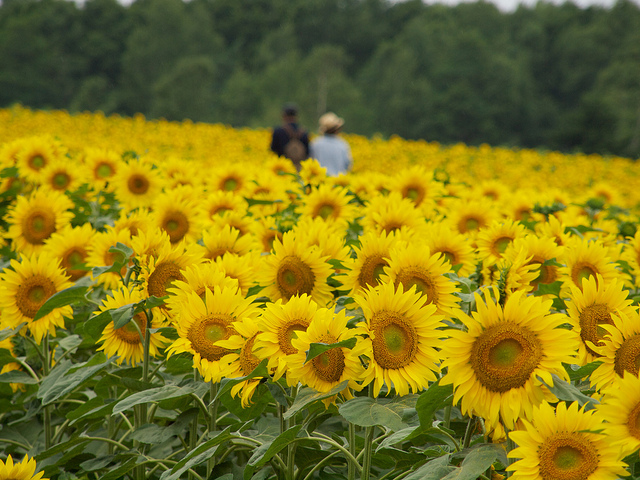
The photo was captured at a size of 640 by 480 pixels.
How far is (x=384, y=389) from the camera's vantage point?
1.93 m

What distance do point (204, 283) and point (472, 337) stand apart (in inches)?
34.5

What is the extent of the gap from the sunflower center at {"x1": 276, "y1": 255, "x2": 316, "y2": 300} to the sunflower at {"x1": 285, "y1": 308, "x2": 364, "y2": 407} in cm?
64

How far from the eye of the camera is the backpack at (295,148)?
336 inches

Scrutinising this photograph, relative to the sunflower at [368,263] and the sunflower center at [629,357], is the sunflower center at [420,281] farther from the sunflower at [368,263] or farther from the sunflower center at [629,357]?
the sunflower center at [629,357]

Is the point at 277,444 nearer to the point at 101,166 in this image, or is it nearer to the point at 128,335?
the point at 128,335

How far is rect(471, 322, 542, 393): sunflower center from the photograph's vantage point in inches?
56.6

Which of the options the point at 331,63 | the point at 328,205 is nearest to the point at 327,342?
the point at 328,205

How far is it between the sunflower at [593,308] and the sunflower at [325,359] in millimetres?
661

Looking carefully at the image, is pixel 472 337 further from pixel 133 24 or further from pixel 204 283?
pixel 133 24

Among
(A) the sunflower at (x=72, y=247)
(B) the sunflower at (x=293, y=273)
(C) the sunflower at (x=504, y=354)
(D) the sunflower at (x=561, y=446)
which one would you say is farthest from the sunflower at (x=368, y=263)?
(A) the sunflower at (x=72, y=247)

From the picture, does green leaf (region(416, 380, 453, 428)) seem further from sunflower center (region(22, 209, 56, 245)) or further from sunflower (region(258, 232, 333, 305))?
sunflower center (region(22, 209, 56, 245))

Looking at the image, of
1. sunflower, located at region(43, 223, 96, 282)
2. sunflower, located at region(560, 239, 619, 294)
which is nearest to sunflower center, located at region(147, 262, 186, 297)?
sunflower, located at region(43, 223, 96, 282)

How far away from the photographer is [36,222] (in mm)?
3439

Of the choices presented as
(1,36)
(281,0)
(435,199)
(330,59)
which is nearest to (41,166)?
(435,199)
